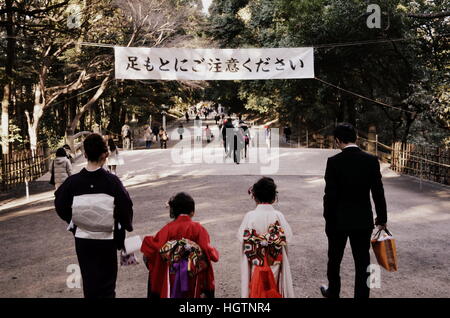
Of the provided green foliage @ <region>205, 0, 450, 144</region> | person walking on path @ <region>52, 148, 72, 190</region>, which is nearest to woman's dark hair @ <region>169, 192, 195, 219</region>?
person walking on path @ <region>52, 148, 72, 190</region>

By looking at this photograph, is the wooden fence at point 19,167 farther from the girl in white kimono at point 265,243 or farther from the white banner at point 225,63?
the girl in white kimono at point 265,243

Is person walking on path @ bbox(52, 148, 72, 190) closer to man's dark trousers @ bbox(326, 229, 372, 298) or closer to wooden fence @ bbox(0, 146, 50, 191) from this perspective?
wooden fence @ bbox(0, 146, 50, 191)

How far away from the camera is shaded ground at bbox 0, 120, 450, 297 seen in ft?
15.0

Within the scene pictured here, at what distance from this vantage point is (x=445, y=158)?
11.7m

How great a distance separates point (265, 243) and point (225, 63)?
30.7 ft

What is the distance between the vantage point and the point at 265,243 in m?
3.36

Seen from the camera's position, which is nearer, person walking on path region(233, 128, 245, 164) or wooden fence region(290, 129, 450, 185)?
wooden fence region(290, 129, 450, 185)

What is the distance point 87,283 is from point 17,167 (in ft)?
34.4

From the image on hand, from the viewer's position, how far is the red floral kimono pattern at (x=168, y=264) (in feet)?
10.3

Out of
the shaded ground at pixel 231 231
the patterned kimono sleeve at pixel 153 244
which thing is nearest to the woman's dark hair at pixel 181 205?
the patterned kimono sleeve at pixel 153 244

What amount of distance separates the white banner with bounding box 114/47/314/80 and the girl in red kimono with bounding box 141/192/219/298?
920cm
